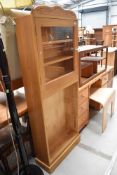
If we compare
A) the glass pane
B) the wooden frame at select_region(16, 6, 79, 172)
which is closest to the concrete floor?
the wooden frame at select_region(16, 6, 79, 172)

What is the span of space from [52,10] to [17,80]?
759 millimetres

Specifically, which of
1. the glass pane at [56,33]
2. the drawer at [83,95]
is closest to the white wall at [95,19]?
the drawer at [83,95]

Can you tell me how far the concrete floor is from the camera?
1756mm

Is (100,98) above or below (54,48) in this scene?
below

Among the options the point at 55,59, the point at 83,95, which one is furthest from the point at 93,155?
the point at 55,59

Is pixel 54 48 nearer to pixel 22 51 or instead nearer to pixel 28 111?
pixel 22 51

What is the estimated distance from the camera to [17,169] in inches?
68.2

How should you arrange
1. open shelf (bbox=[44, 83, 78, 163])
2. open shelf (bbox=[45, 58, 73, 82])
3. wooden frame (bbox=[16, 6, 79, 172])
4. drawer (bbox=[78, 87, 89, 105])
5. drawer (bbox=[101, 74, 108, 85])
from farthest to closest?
drawer (bbox=[101, 74, 108, 85]) → drawer (bbox=[78, 87, 89, 105]) → open shelf (bbox=[44, 83, 78, 163]) → open shelf (bbox=[45, 58, 73, 82]) → wooden frame (bbox=[16, 6, 79, 172])

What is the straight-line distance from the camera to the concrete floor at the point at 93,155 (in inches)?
69.1

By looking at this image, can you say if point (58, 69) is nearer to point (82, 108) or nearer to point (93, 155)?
point (82, 108)

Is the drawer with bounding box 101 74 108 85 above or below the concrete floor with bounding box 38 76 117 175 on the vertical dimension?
above

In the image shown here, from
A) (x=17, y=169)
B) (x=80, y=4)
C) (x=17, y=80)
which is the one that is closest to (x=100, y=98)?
(x=17, y=80)

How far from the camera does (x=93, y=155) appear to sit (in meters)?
1.96

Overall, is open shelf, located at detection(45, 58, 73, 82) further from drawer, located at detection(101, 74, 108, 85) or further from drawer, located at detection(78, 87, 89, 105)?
drawer, located at detection(101, 74, 108, 85)
